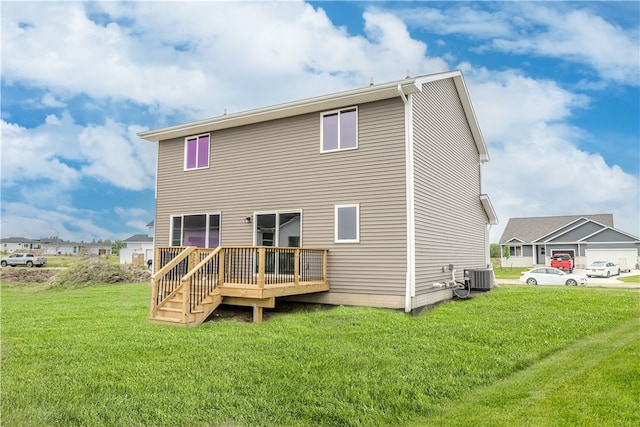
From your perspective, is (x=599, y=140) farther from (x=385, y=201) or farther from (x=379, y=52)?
(x=385, y=201)

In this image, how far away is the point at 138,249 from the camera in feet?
150

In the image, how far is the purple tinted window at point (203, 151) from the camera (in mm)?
13594

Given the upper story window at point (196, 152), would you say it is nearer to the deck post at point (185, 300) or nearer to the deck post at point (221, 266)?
the deck post at point (221, 266)

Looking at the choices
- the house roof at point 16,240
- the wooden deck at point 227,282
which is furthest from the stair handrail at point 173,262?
the house roof at point 16,240

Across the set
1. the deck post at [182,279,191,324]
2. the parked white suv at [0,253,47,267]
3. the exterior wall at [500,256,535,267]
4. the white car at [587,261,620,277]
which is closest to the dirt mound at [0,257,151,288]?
the deck post at [182,279,191,324]

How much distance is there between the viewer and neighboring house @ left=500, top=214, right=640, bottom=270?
3500cm

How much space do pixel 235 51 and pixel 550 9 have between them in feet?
30.2

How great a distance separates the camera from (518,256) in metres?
43.6

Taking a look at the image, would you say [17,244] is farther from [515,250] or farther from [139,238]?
[515,250]

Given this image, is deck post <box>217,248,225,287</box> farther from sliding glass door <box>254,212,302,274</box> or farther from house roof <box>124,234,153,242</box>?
house roof <box>124,234,153,242</box>

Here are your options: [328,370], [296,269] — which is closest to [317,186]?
[296,269]

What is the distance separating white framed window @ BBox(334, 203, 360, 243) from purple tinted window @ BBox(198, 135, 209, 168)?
5.17 m

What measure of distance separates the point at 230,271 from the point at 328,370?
15.1 ft

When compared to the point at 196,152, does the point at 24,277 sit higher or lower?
lower
